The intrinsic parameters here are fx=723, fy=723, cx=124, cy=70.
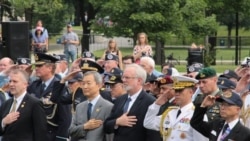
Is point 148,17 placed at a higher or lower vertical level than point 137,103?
higher

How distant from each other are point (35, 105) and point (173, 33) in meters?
17.6

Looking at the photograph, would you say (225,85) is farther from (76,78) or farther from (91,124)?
(76,78)

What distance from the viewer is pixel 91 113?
376 inches

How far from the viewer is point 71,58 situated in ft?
89.0

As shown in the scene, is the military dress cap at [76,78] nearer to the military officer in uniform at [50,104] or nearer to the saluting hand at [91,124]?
the military officer in uniform at [50,104]

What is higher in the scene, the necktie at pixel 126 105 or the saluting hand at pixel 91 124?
the necktie at pixel 126 105

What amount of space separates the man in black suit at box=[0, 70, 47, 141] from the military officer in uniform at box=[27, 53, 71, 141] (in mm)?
1471

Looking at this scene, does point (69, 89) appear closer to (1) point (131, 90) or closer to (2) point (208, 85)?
(1) point (131, 90)

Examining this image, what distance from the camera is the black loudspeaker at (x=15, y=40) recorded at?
19.6 m

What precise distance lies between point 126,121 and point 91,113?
58 centimetres

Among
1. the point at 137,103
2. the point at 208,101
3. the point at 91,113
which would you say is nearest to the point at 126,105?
the point at 137,103

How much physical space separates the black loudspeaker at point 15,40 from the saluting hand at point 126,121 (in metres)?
10.5

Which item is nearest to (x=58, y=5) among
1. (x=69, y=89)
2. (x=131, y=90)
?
(x=69, y=89)

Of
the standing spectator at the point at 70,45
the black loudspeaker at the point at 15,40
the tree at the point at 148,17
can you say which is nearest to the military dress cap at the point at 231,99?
the black loudspeaker at the point at 15,40
